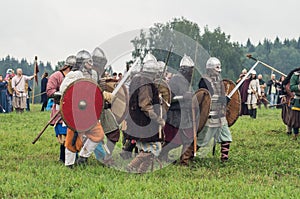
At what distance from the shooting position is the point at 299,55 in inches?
4532

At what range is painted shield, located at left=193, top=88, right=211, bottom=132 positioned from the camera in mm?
7176

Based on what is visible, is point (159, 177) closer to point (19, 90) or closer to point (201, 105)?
point (201, 105)

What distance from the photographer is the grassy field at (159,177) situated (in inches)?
213

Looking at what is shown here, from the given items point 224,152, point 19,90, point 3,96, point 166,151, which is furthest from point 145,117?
point 3,96

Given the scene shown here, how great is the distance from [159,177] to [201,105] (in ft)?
4.57

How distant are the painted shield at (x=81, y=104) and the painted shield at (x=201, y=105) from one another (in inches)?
58.3

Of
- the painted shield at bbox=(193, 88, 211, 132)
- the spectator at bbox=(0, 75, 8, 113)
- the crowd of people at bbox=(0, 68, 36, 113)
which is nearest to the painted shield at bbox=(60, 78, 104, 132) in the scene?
the painted shield at bbox=(193, 88, 211, 132)

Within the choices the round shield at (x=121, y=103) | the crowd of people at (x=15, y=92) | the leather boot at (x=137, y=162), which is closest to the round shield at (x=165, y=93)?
the round shield at (x=121, y=103)

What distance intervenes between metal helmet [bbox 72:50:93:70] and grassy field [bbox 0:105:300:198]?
1.41 meters

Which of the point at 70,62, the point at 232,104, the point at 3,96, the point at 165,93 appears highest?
the point at 70,62

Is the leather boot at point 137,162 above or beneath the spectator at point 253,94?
beneath

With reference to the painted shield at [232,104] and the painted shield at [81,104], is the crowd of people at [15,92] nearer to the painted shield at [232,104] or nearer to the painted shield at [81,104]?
the painted shield at [232,104]

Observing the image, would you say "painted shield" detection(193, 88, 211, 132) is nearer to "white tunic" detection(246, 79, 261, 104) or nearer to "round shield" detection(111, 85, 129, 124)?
"round shield" detection(111, 85, 129, 124)

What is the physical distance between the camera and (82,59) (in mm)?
6941
